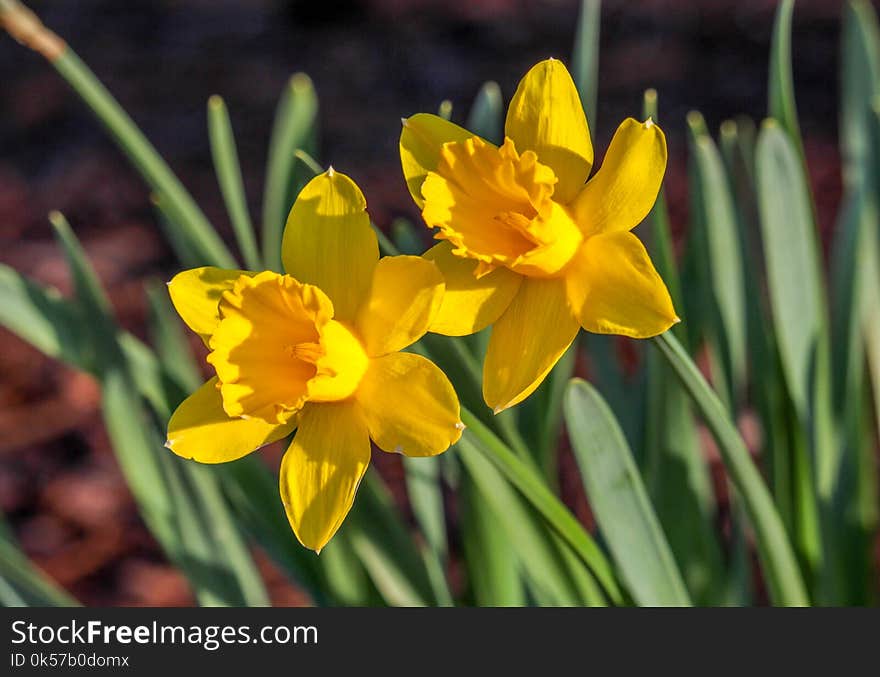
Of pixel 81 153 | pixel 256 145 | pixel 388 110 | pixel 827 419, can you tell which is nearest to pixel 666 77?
pixel 388 110

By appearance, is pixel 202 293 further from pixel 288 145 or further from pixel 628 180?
pixel 288 145

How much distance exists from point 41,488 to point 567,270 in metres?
1.55

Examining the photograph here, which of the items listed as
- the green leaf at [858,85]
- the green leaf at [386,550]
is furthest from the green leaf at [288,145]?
the green leaf at [858,85]

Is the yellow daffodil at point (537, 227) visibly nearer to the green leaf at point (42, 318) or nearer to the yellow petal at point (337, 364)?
the yellow petal at point (337, 364)

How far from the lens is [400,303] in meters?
0.69

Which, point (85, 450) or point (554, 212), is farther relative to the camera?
point (85, 450)

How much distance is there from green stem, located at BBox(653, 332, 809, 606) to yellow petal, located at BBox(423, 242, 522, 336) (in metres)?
0.11

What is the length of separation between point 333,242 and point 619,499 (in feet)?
1.17

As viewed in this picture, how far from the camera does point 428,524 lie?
126cm

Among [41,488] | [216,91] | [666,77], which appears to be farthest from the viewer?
[216,91]

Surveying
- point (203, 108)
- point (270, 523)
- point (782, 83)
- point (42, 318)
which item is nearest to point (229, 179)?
point (42, 318)

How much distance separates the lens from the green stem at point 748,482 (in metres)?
0.75

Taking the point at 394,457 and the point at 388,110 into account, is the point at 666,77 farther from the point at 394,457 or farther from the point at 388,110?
the point at 394,457

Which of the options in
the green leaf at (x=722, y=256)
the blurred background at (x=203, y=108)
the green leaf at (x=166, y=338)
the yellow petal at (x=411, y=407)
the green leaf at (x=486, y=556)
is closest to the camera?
the yellow petal at (x=411, y=407)
